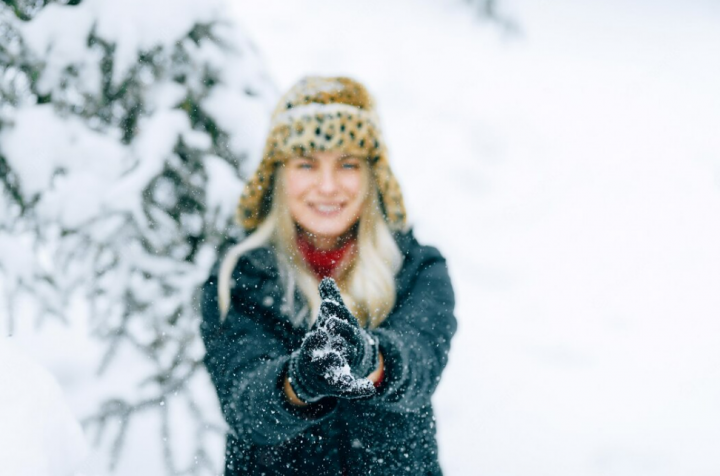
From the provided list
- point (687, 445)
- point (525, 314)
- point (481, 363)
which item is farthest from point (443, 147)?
point (687, 445)

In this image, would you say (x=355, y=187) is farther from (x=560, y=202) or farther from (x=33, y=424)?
(x=560, y=202)

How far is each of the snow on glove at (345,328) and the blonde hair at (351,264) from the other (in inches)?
17.6

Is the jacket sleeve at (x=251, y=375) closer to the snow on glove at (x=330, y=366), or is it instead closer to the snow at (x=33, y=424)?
the snow on glove at (x=330, y=366)

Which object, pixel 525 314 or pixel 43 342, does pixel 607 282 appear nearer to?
pixel 525 314

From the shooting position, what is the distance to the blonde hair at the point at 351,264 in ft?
5.94

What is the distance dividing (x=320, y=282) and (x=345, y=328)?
39cm

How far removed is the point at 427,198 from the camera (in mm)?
5059

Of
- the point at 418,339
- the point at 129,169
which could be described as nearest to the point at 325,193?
the point at 418,339

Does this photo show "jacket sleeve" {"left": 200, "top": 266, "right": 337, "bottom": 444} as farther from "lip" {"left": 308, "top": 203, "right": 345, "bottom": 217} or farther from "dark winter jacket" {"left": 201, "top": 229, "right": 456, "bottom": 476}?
"lip" {"left": 308, "top": 203, "right": 345, "bottom": 217}

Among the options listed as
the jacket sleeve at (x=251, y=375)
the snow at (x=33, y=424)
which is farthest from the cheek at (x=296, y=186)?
the snow at (x=33, y=424)

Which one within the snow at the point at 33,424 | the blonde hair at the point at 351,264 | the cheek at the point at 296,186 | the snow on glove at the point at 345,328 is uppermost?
the cheek at the point at 296,186

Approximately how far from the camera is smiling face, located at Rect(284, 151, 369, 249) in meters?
1.76

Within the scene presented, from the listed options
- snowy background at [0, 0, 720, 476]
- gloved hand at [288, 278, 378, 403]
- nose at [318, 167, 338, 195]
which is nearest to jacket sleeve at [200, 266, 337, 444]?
gloved hand at [288, 278, 378, 403]

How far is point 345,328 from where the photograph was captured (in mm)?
1266
